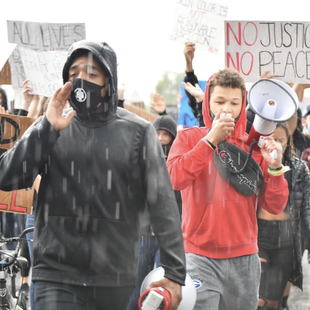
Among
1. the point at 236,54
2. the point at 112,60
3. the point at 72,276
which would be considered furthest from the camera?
the point at 236,54

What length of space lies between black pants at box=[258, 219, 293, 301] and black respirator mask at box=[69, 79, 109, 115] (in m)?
3.45

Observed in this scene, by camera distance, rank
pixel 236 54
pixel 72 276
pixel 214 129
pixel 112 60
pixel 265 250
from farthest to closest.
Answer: pixel 236 54, pixel 265 250, pixel 214 129, pixel 112 60, pixel 72 276

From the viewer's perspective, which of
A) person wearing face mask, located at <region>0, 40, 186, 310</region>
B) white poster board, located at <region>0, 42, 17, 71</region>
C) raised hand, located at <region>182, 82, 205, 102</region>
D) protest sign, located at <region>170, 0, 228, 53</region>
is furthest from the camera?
protest sign, located at <region>170, 0, 228, 53</region>

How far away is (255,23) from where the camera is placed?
809 centimetres

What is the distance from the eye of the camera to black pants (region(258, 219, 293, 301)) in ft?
22.2

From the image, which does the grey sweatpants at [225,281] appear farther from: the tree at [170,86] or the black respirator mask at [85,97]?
the tree at [170,86]

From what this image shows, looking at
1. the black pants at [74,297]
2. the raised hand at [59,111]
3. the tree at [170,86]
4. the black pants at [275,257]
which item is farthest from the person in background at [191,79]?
the tree at [170,86]

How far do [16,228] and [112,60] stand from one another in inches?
235

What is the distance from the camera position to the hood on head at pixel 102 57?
370 cm

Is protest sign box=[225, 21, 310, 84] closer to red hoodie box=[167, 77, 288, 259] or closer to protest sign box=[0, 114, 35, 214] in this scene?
protest sign box=[0, 114, 35, 214]

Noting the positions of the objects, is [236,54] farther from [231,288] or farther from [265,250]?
[231,288]

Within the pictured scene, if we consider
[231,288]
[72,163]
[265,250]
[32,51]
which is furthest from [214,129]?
[32,51]

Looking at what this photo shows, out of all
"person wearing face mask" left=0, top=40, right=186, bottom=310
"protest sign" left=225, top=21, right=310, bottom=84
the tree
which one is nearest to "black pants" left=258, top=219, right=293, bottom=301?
"protest sign" left=225, top=21, right=310, bottom=84

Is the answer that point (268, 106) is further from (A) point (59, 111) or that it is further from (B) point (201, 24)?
(B) point (201, 24)
